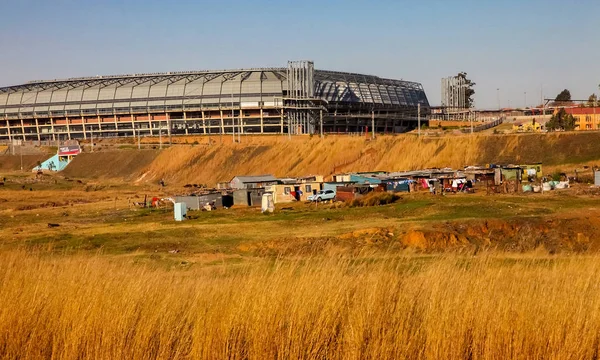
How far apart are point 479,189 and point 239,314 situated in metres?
44.9

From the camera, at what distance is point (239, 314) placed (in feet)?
36.8

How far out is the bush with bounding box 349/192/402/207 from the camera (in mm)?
46438

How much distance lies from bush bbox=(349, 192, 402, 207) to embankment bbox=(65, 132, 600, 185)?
25.9 m

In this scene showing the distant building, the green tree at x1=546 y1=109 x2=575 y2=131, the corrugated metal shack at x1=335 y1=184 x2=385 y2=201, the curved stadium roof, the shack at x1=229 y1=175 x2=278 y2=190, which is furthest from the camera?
the curved stadium roof

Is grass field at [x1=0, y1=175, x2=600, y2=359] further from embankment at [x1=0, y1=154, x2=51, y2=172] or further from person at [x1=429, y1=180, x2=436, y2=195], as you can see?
embankment at [x1=0, y1=154, x2=51, y2=172]

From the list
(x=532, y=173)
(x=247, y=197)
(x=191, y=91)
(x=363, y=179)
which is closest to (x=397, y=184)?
(x=363, y=179)

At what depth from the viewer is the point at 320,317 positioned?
11.1m

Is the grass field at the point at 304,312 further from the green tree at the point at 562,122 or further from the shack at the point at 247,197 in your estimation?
the green tree at the point at 562,122

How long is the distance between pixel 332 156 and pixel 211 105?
160ft

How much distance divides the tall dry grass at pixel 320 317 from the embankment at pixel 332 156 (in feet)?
192

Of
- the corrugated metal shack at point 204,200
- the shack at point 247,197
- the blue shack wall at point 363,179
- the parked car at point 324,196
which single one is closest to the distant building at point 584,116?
the blue shack wall at point 363,179

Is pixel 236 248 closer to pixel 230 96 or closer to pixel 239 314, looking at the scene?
pixel 239 314

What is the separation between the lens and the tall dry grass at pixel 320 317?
10.9 meters

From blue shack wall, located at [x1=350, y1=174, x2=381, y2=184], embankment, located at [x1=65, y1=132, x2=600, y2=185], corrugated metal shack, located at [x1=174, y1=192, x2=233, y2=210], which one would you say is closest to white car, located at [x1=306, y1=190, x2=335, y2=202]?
blue shack wall, located at [x1=350, y1=174, x2=381, y2=184]
